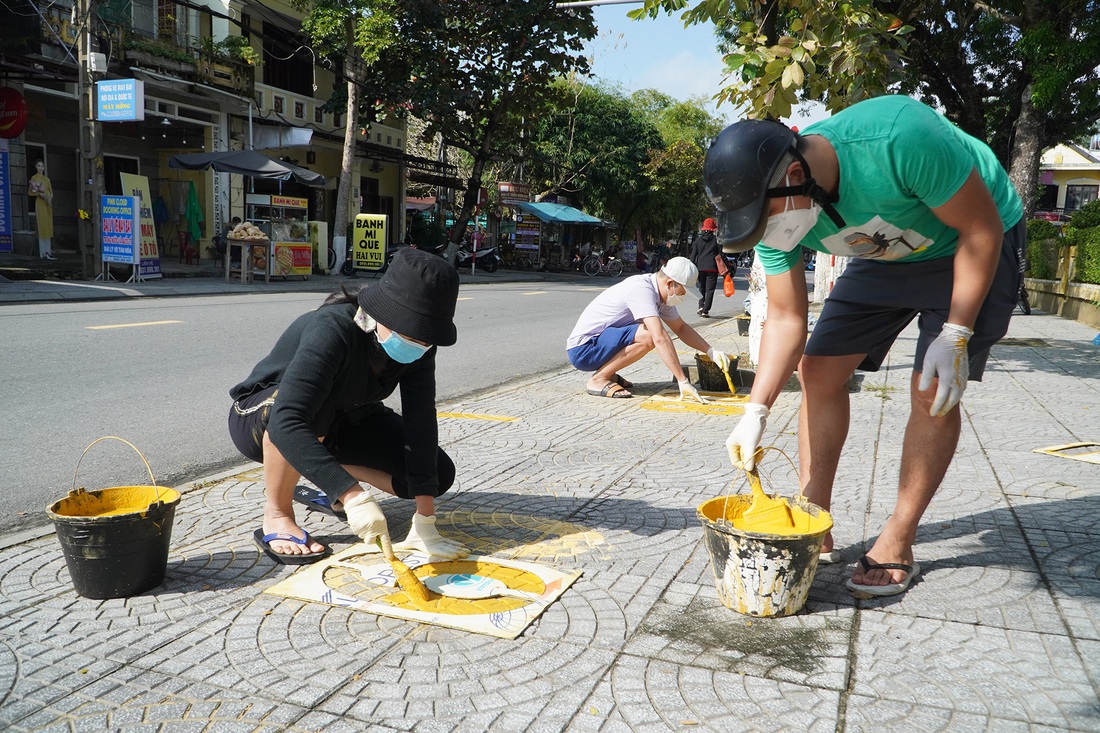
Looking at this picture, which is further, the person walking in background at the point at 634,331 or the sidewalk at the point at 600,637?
the person walking in background at the point at 634,331

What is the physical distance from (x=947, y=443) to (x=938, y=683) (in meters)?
0.89

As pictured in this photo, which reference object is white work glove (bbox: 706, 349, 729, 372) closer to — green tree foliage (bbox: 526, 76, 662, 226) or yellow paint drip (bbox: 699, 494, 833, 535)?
yellow paint drip (bbox: 699, 494, 833, 535)

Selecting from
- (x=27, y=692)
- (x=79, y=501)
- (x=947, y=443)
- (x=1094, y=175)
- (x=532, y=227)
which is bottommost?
(x=27, y=692)

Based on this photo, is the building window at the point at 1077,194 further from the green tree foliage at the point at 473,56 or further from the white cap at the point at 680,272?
the white cap at the point at 680,272

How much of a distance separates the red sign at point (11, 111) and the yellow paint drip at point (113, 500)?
15.6m

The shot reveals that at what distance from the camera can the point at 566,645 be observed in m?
2.60

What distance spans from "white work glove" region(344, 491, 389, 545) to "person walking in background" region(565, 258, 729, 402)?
418 cm

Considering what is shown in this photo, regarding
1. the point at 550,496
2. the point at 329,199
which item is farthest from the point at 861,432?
the point at 329,199

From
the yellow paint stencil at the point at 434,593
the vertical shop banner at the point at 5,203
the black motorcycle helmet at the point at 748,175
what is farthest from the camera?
the vertical shop banner at the point at 5,203

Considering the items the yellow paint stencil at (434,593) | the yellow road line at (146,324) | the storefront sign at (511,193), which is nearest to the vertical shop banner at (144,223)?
the yellow road line at (146,324)

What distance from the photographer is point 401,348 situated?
307cm

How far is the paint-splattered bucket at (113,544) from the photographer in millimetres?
2730

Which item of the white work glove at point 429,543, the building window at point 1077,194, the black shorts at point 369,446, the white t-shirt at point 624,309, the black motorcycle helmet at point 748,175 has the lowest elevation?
the white work glove at point 429,543

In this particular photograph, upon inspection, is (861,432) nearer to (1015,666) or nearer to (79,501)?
(1015,666)
